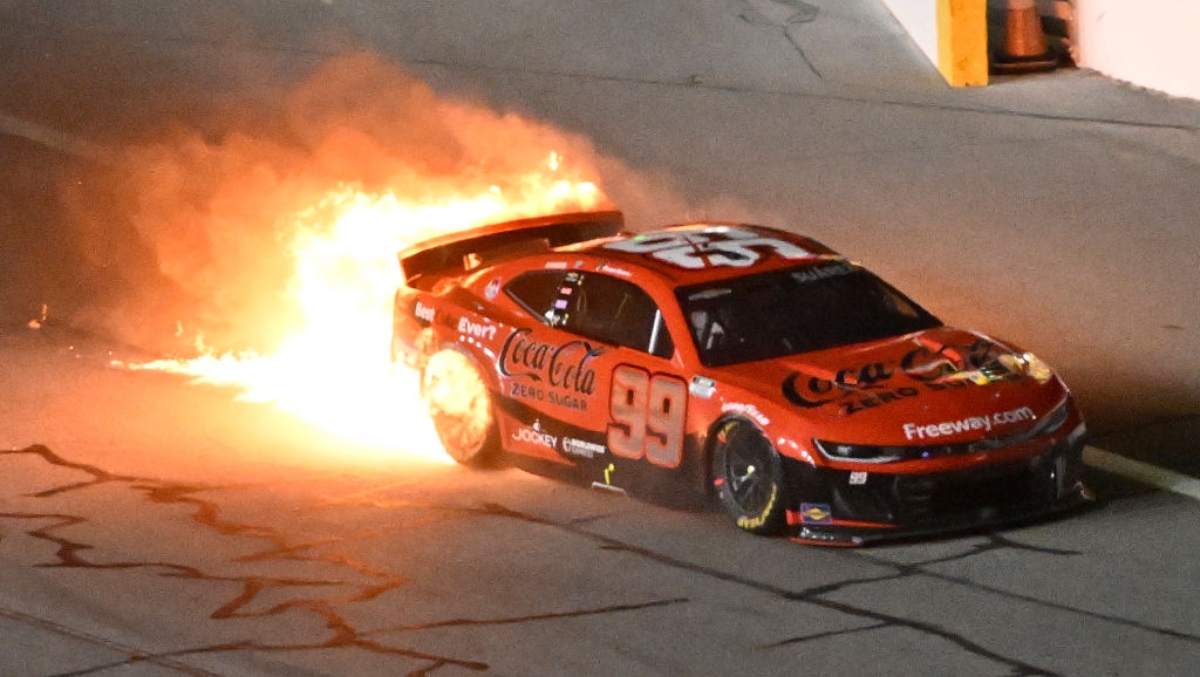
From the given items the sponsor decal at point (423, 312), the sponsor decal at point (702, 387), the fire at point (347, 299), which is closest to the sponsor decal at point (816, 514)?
the sponsor decal at point (702, 387)

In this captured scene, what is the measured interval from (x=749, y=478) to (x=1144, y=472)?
2295mm

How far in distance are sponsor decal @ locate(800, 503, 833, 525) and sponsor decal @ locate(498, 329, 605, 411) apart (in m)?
1.54

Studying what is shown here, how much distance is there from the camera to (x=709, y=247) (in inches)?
412

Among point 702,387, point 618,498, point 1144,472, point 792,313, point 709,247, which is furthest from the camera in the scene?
point 709,247

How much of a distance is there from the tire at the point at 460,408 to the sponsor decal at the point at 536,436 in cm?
23

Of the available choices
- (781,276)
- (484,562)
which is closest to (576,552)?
(484,562)

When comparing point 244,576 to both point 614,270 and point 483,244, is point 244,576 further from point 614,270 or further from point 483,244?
point 483,244

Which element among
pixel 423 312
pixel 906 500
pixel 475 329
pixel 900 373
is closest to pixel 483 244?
pixel 423 312

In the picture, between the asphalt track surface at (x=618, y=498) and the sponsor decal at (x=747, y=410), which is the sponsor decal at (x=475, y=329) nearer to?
the asphalt track surface at (x=618, y=498)

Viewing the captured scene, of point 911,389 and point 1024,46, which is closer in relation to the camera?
point 911,389

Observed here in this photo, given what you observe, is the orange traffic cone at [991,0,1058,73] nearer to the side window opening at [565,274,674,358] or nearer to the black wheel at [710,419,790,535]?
the side window opening at [565,274,674,358]

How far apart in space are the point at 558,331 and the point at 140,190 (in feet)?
29.1

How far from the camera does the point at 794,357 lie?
953 centimetres

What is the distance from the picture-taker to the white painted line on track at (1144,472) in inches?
380
